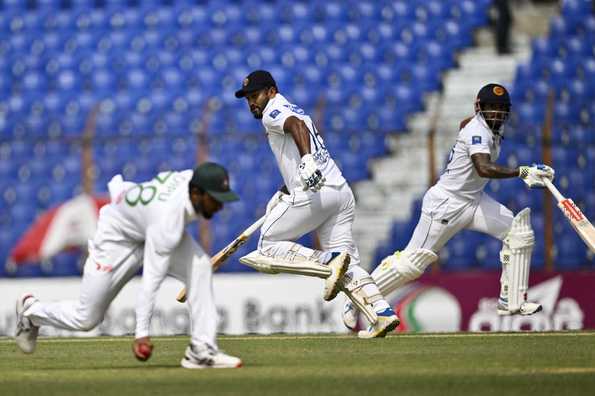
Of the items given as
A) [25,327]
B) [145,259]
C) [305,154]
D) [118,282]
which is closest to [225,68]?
[305,154]

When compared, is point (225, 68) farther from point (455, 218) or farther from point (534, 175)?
point (534, 175)

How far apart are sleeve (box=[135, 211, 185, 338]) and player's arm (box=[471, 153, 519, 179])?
342 centimetres

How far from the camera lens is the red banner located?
12828 millimetres

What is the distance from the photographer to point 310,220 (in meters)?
9.48

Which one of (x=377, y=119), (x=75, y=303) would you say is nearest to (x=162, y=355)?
(x=75, y=303)

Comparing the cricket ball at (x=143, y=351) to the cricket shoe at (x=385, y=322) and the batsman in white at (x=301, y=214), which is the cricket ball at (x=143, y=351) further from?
the cricket shoe at (x=385, y=322)

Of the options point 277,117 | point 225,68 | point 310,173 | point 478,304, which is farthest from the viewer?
point 225,68

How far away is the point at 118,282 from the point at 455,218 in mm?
3574

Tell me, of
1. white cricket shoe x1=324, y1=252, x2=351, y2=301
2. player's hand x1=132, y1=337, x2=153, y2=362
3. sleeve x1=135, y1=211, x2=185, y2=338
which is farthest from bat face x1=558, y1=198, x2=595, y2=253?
player's hand x1=132, y1=337, x2=153, y2=362

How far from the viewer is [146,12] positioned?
59.8 feet

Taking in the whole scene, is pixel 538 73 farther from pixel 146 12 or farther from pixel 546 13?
pixel 146 12

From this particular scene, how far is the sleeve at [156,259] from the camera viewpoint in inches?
281

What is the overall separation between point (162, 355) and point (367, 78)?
8734mm

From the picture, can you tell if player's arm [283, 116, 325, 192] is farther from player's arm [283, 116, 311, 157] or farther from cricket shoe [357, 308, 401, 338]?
cricket shoe [357, 308, 401, 338]
